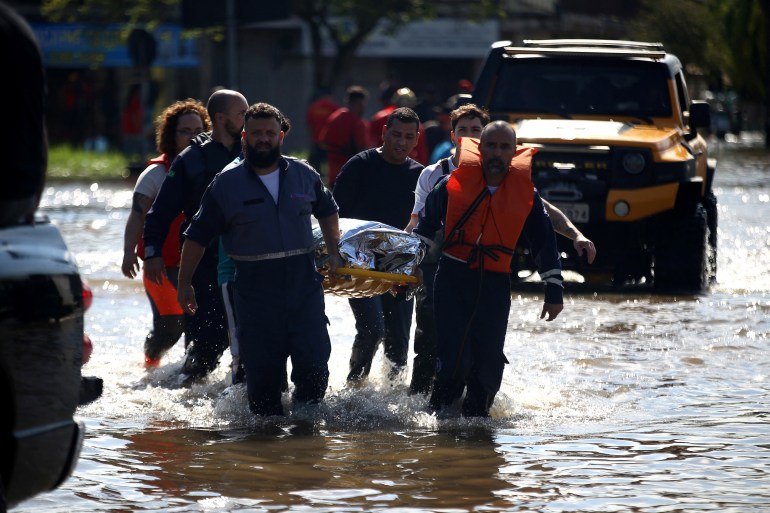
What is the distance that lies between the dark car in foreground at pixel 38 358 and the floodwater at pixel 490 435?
1.42 meters

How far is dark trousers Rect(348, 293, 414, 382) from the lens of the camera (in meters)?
9.23

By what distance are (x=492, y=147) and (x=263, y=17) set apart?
37.5ft

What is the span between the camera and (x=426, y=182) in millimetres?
8727

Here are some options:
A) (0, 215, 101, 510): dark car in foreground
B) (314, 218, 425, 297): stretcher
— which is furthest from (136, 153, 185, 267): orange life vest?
(0, 215, 101, 510): dark car in foreground

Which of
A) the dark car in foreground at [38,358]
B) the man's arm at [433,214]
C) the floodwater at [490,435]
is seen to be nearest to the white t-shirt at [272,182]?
the man's arm at [433,214]

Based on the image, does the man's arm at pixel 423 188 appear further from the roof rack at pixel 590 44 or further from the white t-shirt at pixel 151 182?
the roof rack at pixel 590 44

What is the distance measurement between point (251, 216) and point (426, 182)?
52.6 inches

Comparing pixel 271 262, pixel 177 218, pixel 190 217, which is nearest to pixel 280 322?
pixel 271 262

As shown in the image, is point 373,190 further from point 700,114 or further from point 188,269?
point 700,114

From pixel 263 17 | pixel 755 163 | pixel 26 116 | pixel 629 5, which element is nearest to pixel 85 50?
pixel 755 163

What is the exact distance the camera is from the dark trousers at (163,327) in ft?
30.9

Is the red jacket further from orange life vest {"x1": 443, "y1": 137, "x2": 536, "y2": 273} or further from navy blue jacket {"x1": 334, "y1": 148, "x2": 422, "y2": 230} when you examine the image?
orange life vest {"x1": 443, "y1": 137, "x2": 536, "y2": 273}

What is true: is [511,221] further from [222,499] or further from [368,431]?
[222,499]

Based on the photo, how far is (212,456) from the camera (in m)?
7.33
